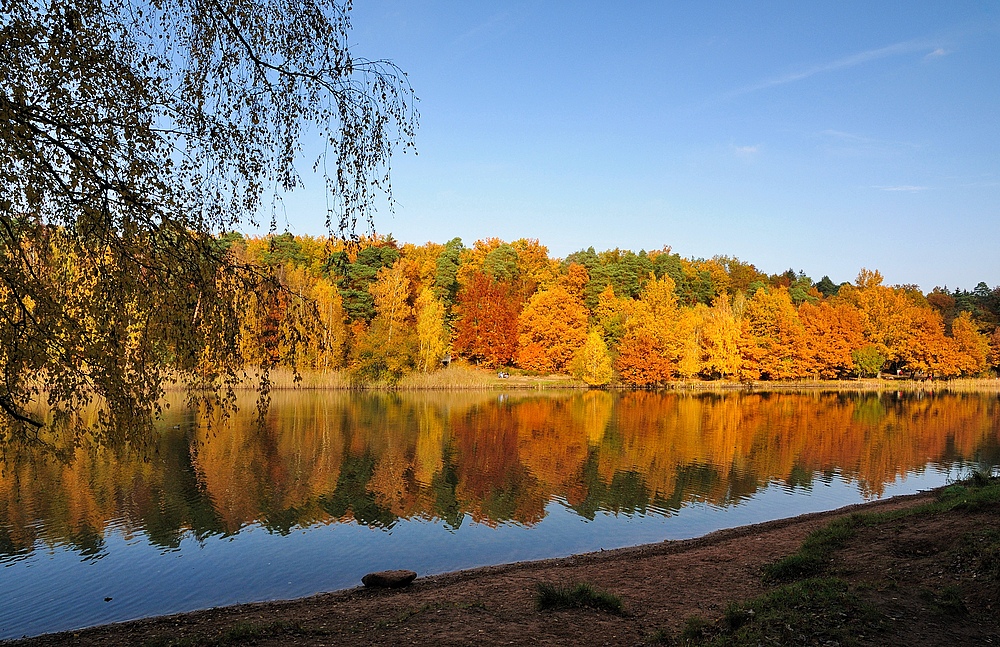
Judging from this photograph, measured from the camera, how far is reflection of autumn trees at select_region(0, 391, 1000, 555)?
48.6ft

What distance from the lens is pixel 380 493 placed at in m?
17.3

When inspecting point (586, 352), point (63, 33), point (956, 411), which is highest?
point (63, 33)

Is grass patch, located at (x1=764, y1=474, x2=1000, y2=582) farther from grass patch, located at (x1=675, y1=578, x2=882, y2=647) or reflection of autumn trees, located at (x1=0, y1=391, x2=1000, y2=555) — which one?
reflection of autumn trees, located at (x1=0, y1=391, x2=1000, y2=555)

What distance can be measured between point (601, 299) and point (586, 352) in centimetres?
1036

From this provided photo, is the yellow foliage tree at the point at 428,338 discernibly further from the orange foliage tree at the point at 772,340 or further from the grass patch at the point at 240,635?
the grass patch at the point at 240,635

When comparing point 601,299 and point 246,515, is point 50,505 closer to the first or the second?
point 246,515

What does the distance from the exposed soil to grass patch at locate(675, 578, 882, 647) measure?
0.55 ft

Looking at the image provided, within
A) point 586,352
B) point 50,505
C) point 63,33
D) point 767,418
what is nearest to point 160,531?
point 50,505

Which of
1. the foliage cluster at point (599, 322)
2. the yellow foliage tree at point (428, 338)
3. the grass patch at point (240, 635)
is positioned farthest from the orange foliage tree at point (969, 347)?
the grass patch at point (240, 635)

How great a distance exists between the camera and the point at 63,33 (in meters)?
4.76

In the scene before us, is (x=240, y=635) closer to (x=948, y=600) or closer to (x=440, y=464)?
(x=948, y=600)

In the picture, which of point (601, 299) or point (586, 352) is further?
point (601, 299)

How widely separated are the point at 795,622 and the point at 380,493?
1284 centimetres

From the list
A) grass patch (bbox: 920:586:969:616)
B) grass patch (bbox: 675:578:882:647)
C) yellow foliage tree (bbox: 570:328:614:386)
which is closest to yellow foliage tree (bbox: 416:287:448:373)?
yellow foliage tree (bbox: 570:328:614:386)
